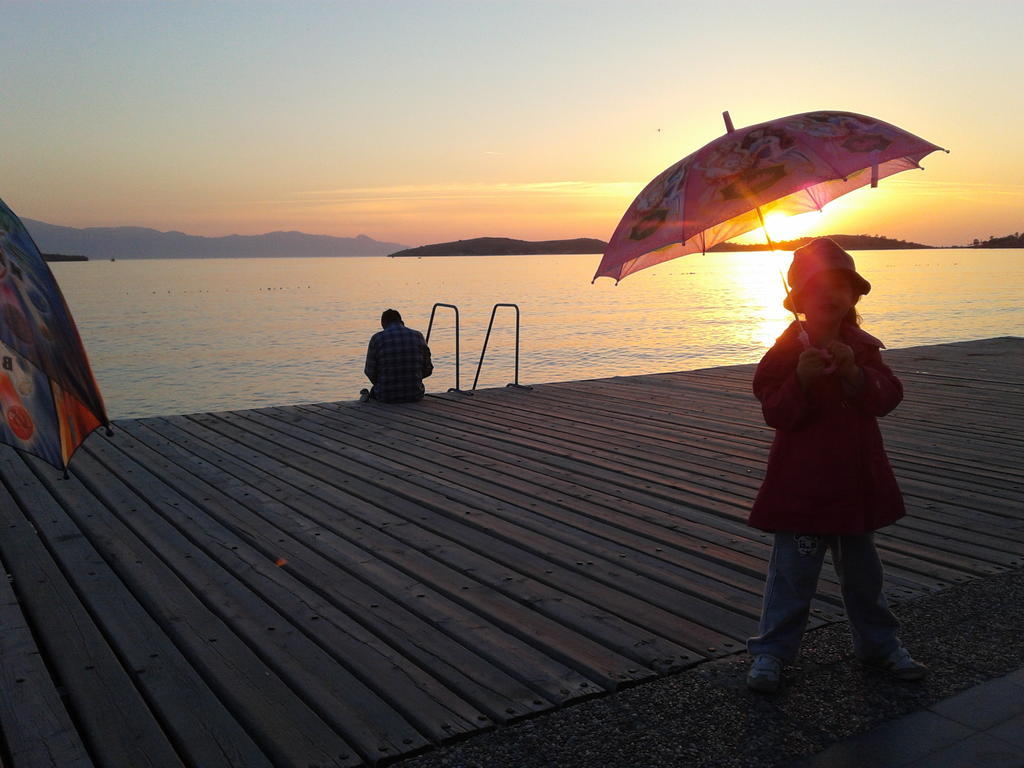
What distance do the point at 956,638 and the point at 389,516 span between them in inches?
119

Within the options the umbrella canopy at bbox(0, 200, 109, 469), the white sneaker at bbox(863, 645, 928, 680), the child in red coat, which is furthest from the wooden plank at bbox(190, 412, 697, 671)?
the umbrella canopy at bbox(0, 200, 109, 469)

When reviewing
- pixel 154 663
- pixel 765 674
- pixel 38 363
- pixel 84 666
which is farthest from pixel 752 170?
pixel 84 666

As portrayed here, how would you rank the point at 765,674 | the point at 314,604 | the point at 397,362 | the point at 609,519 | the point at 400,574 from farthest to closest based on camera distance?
the point at 397,362 → the point at 609,519 → the point at 400,574 → the point at 314,604 → the point at 765,674

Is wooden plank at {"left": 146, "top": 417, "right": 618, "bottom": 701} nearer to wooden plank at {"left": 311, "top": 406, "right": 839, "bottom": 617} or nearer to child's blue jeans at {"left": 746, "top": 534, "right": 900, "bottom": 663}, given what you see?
child's blue jeans at {"left": 746, "top": 534, "right": 900, "bottom": 663}

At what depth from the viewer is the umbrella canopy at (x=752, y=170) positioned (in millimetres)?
3131

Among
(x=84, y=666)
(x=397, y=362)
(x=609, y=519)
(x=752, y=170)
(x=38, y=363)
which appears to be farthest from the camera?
(x=397, y=362)

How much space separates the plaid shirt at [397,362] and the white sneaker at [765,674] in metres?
A: 6.55

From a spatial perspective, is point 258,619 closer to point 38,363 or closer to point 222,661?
point 222,661

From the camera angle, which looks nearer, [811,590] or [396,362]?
[811,590]

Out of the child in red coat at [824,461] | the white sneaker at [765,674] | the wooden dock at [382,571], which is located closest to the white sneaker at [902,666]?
the child in red coat at [824,461]

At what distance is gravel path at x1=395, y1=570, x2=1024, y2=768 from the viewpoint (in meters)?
2.63

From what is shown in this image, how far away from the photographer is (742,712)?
2.89 metres

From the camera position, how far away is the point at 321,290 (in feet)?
235

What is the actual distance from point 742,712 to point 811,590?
50cm
